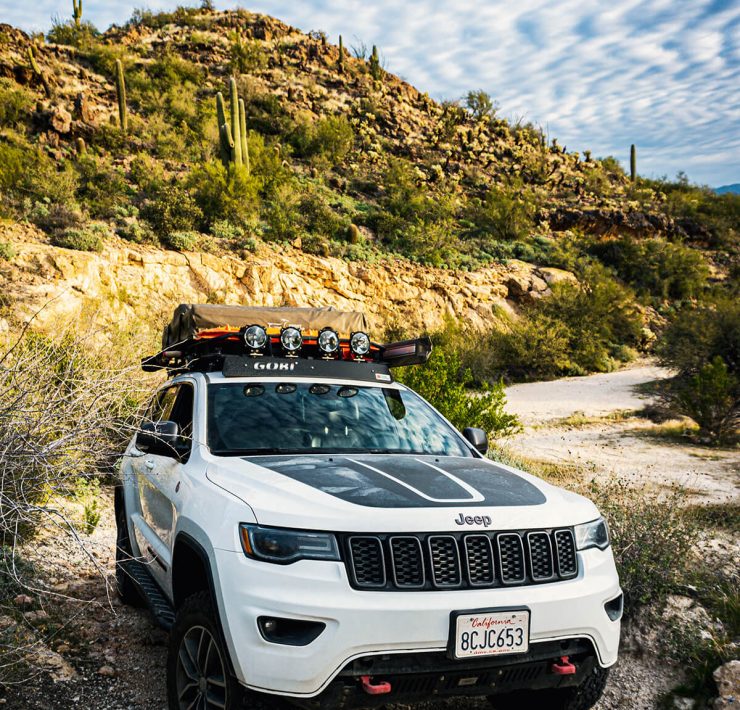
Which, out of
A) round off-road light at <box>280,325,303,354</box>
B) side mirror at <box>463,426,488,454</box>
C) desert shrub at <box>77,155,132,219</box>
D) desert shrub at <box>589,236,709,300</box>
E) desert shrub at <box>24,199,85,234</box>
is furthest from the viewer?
desert shrub at <box>589,236,709,300</box>

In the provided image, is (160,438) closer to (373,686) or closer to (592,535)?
(373,686)

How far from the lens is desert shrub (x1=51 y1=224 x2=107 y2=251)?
68.6 feet

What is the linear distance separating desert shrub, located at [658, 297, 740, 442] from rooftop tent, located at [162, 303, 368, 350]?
8877 millimetres

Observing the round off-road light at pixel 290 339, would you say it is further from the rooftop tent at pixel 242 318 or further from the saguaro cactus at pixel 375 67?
the saguaro cactus at pixel 375 67

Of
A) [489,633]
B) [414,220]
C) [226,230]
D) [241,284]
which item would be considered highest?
[414,220]

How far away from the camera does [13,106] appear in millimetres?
28516

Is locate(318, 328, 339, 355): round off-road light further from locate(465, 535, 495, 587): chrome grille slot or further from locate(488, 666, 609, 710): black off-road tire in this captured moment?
locate(488, 666, 609, 710): black off-road tire

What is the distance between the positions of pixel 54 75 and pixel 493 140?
83.1 feet

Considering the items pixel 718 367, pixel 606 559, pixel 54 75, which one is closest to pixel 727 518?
pixel 606 559

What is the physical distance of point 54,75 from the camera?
3344cm

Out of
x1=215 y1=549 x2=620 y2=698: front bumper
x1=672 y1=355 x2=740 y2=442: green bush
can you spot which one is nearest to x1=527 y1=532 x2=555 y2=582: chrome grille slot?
x1=215 y1=549 x2=620 y2=698: front bumper

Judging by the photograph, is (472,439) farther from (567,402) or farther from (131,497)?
(567,402)

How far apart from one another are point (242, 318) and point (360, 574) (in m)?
4.92

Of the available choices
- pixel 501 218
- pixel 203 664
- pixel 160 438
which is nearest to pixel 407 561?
pixel 203 664
